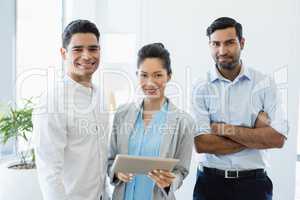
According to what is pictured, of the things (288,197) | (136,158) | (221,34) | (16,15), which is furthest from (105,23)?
(288,197)

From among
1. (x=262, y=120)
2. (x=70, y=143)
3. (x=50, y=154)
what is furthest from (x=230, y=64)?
(x=50, y=154)

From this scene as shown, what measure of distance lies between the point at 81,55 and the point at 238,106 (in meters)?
0.93

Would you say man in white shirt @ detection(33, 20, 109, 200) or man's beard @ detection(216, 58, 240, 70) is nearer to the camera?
man in white shirt @ detection(33, 20, 109, 200)

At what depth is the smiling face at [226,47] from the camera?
1922 mm

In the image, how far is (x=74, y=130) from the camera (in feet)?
5.18

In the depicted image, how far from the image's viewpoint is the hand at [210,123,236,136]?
6.22ft

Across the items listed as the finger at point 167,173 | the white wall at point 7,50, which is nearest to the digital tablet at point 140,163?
the finger at point 167,173

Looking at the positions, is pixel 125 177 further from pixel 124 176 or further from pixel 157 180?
pixel 157 180

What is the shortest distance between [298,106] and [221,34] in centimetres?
123

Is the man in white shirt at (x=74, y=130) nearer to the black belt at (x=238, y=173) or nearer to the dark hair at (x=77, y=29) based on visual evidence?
the dark hair at (x=77, y=29)

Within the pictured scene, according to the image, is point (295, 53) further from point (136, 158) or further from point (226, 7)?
point (136, 158)

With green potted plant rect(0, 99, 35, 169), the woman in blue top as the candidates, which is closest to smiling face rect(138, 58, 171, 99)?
the woman in blue top

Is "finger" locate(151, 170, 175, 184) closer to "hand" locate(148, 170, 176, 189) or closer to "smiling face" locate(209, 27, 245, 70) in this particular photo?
"hand" locate(148, 170, 176, 189)

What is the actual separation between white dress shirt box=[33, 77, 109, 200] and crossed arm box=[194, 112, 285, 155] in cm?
57
